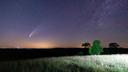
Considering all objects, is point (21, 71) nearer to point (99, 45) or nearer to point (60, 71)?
point (60, 71)

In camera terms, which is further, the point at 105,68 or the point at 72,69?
the point at 105,68

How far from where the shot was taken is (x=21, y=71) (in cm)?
1897

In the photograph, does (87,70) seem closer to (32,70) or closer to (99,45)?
(32,70)

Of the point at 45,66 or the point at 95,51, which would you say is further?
the point at 95,51

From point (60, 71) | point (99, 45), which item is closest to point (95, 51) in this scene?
point (99, 45)

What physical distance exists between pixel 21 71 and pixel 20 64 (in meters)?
1.86

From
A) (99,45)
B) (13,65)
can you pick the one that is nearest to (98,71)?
(13,65)

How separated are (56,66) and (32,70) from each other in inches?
67.3

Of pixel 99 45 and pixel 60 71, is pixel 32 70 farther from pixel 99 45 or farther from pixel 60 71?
pixel 99 45

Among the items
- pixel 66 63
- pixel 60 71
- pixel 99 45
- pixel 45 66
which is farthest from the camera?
pixel 99 45

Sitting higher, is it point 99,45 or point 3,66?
point 99,45

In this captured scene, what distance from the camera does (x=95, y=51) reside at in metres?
43.2

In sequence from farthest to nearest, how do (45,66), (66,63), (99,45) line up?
(99,45)
(66,63)
(45,66)

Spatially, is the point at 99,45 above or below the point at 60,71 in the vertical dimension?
above
